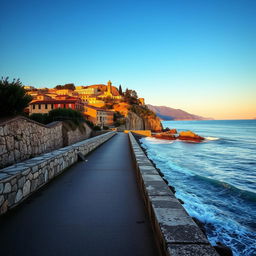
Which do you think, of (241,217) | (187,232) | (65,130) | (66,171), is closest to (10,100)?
(66,171)

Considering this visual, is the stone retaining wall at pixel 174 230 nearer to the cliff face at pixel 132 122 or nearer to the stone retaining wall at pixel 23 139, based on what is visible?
the stone retaining wall at pixel 23 139

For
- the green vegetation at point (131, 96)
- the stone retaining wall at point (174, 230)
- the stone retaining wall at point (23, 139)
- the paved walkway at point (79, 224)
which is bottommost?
the paved walkway at point (79, 224)

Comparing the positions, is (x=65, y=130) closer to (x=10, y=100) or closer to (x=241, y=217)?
(x=10, y=100)

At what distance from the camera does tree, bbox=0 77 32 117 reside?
686cm

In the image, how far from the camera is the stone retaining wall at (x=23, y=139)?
18.0 ft

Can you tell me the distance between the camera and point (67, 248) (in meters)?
2.08

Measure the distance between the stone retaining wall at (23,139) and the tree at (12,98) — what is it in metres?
0.87

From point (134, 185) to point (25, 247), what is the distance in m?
2.95

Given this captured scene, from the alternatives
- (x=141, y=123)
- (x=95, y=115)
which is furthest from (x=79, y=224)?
(x=141, y=123)

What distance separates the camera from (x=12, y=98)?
6965mm

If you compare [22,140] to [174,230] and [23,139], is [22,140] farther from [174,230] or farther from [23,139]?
[174,230]

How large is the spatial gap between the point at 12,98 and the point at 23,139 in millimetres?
2078

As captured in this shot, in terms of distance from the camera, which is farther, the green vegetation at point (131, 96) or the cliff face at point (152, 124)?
the green vegetation at point (131, 96)

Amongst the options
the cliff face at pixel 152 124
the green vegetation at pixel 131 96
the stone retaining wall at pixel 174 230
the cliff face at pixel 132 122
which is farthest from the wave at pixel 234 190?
the green vegetation at pixel 131 96
